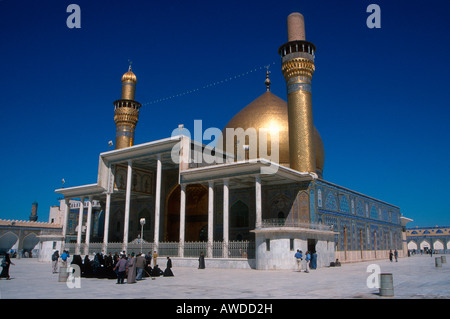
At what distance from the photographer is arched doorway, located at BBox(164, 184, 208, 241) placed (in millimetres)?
31594

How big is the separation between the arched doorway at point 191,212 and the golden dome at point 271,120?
5.33 m

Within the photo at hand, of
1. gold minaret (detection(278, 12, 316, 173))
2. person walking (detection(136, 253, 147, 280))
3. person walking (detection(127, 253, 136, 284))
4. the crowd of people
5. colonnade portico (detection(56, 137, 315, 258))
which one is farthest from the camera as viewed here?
gold minaret (detection(278, 12, 316, 173))

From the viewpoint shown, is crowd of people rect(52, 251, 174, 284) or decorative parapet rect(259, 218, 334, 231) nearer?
crowd of people rect(52, 251, 174, 284)

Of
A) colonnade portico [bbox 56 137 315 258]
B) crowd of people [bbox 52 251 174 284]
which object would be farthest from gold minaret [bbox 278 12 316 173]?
crowd of people [bbox 52 251 174 284]

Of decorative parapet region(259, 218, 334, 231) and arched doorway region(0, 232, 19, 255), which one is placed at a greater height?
decorative parapet region(259, 218, 334, 231)

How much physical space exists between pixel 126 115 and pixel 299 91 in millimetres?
18426

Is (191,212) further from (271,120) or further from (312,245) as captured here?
(312,245)

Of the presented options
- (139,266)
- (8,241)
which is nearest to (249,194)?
(139,266)

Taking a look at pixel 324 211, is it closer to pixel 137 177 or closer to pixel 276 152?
pixel 276 152

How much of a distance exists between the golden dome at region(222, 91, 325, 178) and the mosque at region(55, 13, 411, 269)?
0.29ft

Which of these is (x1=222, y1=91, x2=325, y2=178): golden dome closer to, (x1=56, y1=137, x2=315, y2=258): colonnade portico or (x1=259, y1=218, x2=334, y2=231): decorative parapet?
(x1=56, y1=137, x2=315, y2=258): colonnade portico

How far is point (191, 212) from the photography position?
3222 centimetres
